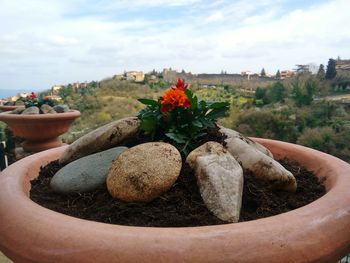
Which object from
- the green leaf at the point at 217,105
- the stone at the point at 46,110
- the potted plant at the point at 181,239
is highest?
the green leaf at the point at 217,105

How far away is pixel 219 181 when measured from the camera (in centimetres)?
150

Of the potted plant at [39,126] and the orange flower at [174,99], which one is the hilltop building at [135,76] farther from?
the orange flower at [174,99]

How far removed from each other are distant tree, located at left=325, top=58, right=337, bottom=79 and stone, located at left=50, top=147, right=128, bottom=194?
28.7 feet

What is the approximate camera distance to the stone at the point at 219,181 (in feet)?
4.69

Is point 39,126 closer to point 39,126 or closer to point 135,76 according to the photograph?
point 39,126

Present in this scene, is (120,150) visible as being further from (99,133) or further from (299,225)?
(299,225)

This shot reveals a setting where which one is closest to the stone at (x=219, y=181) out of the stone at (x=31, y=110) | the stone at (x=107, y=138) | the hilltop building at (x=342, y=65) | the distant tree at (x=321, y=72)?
the stone at (x=107, y=138)

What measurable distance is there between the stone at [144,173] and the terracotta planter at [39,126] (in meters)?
3.18

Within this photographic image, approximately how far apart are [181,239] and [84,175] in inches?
35.6

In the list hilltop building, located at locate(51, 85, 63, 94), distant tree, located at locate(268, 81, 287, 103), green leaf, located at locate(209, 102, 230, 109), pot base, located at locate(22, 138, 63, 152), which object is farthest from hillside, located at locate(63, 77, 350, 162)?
green leaf, located at locate(209, 102, 230, 109)

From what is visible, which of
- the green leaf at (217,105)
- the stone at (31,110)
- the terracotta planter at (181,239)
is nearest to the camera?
the terracotta planter at (181,239)

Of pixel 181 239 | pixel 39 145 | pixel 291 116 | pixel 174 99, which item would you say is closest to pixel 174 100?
pixel 174 99

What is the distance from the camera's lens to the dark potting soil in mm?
1403

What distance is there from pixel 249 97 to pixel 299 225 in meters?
9.99
